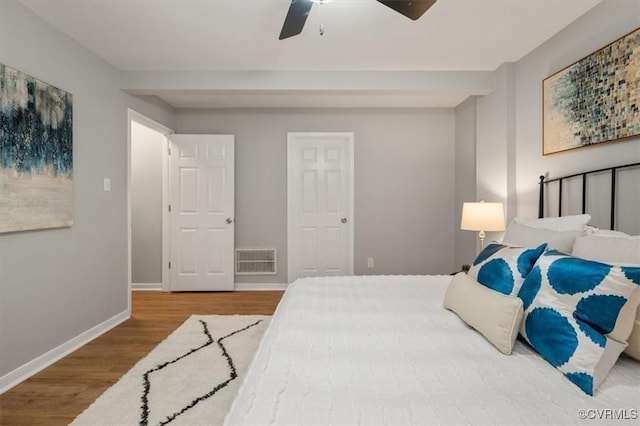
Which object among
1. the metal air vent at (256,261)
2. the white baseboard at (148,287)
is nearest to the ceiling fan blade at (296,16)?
the metal air vent at (256,261)

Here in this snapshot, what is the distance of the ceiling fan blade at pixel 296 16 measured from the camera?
1.73 m

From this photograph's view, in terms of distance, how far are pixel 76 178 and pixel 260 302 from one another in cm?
Result: 223

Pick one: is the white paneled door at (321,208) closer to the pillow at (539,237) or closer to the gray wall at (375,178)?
the gray wall at (375,178)

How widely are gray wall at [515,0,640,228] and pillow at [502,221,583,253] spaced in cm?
61

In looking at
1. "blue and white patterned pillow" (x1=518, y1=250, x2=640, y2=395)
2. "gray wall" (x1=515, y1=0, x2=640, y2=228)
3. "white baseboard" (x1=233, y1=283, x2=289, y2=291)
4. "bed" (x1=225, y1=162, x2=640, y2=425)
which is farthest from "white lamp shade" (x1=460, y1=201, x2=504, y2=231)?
"white baseboard" (x1=233, y1=283, x2=289, y2=291)

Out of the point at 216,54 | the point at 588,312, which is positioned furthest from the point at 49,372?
the point at 588,312

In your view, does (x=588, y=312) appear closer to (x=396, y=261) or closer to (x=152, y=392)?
(x=152, y=392)

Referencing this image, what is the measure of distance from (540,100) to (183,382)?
3486 mm

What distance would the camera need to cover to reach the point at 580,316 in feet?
3.52

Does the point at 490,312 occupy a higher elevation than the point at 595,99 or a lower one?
lower

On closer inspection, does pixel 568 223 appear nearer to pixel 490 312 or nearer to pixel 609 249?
pixel 609 249

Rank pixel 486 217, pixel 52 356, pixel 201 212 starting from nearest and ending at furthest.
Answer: pixel 52 356 < pixel 486 217 < pixel 201 212

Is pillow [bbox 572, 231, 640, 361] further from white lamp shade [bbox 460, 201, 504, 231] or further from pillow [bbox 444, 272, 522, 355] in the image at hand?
white lamp shade [bbox 460, 201, 504, 231]

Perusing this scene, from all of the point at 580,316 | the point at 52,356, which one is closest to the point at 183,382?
the point at 52,356
